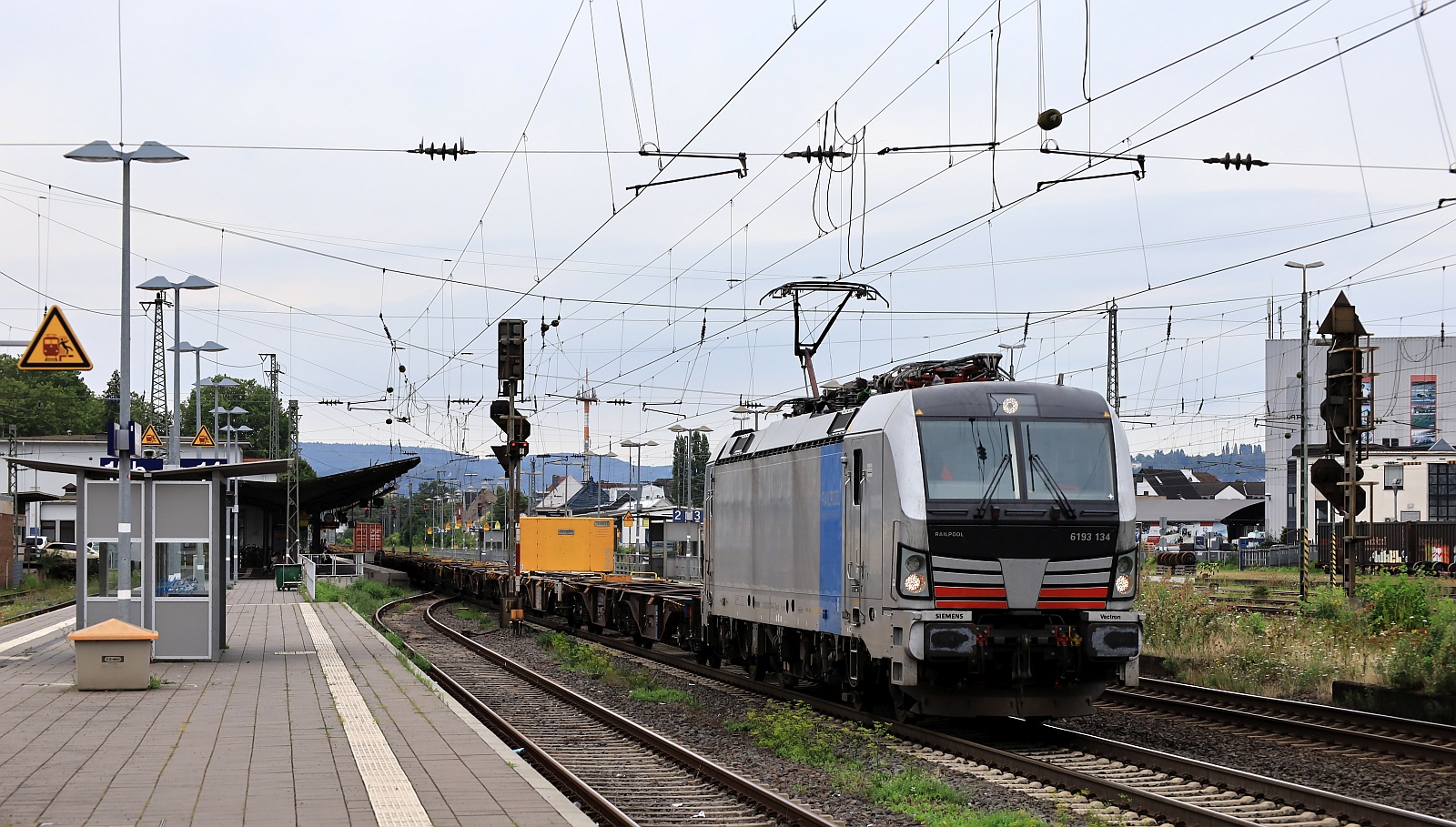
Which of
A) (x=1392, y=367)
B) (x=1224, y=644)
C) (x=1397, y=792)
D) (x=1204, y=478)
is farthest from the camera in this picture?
(x=1204, y=478)

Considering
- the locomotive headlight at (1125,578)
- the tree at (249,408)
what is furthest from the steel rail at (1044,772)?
the tree at (249,408)

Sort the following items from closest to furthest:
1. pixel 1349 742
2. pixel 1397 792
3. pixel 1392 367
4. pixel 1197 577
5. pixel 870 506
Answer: pixel 1397 792, pixel 1349 742, pixel 870 506, pixel 1197 577, pixel 1392 367

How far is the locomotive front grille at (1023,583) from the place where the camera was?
12922mm

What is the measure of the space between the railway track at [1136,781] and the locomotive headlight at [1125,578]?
4.48 feet

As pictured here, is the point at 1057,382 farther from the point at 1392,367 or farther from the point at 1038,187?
the point at 1392,367

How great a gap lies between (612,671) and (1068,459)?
9881 millimetres

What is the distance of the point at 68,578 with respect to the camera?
5488 cm

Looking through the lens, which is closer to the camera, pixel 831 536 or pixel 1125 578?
pixel 1125 578

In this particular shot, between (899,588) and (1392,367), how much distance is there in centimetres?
7665

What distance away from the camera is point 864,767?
11969 mm

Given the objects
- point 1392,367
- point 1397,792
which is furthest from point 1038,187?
point 1392,367

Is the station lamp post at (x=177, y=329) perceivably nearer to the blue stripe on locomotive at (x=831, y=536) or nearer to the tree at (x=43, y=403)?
the blue stripe on locomotive at (x=831, y=536)

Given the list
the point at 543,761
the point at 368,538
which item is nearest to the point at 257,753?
the point at 543,761

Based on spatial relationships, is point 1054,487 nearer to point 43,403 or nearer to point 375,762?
point 375,762
